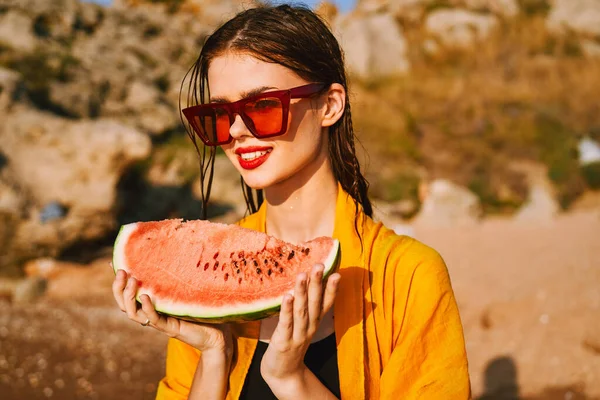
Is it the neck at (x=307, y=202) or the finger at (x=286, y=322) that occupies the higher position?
the neck at (x=307, y=202)

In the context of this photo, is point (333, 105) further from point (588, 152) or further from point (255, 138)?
point (588, 152)

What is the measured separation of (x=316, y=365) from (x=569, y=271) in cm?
712

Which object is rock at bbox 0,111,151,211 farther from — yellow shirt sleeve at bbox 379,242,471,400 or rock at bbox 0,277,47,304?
yellow shirt sleeve at bbox 379,242,471,400

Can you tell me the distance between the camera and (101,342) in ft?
22.0

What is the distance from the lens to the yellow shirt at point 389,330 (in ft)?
5.34

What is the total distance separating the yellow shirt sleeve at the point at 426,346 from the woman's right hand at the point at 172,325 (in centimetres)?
52

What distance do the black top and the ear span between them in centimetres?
77

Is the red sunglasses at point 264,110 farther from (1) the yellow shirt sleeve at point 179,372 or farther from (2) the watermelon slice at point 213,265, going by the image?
(1) the yellow shirt sleeve at point 179,372

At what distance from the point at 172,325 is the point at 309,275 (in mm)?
451

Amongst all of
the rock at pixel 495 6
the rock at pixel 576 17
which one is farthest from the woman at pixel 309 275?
the rock at pixel 495 6

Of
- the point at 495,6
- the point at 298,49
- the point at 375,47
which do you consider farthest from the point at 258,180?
the point at 495,6

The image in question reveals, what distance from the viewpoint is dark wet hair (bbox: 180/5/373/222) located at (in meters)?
1.83

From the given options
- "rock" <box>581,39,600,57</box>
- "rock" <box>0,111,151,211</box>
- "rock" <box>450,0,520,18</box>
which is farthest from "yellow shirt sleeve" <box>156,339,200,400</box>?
"rock" <box>450,0,520,18</box>

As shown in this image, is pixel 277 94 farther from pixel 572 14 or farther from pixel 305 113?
pixel 572 14
